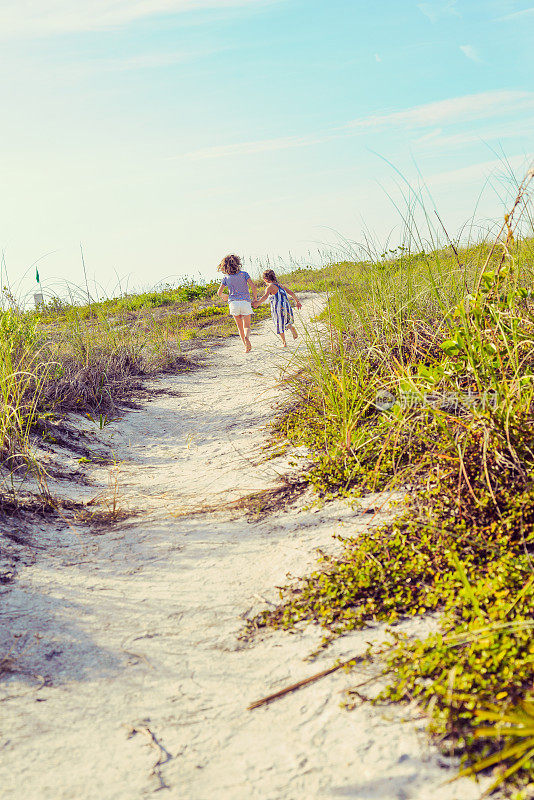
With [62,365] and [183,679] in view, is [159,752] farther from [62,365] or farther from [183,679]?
[62,365]

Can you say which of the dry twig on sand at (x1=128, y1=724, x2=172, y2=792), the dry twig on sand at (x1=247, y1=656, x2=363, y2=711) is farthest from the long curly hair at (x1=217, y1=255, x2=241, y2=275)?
the dry twig on sand at (x1=128, y1=724, x2=172, y2=792)

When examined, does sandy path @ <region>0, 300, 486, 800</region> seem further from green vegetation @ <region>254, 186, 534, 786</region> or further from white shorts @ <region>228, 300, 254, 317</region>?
white shorts @ <region>228, 300, 254, 317</region>

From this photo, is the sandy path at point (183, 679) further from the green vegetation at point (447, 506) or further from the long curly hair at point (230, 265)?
the long curly hair at point (230, 265)

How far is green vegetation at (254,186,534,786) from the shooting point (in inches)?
85.4

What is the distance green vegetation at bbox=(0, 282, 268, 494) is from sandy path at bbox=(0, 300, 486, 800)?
4.03 ft

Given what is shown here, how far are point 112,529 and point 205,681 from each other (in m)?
1.90

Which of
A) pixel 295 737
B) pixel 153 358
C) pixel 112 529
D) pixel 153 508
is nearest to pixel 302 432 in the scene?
pixel 153 508

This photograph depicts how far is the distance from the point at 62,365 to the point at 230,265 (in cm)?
418

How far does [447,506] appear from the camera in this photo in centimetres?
332

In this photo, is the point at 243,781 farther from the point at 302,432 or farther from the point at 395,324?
the point at 395,324

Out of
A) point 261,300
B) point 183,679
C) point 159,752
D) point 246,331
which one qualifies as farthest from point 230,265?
point 159,752

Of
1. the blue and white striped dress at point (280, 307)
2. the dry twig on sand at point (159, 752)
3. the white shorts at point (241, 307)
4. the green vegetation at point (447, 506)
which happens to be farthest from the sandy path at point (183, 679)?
the white shorts at point (241, 307)

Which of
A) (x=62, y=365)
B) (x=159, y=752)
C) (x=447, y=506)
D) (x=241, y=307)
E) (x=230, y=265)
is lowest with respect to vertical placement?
(x=159, y=752)

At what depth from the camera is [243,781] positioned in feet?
6.86
